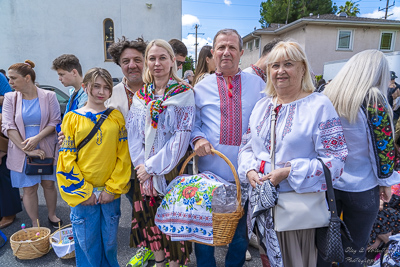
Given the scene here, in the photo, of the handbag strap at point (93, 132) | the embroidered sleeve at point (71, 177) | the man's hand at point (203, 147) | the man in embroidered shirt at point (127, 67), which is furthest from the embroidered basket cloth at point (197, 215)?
the man in embroidered shirt at point (127, 67)

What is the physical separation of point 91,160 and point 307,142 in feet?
5.26

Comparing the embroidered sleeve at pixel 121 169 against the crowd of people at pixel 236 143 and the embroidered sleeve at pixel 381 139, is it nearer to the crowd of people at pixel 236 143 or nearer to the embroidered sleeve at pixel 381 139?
the crowd of people at pixel 236 143

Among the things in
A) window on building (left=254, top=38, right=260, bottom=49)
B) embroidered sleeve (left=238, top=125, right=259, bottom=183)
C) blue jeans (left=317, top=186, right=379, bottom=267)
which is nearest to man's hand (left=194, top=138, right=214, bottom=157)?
embroidered sleeve (left=238, top=125, right=259, bottom=183)

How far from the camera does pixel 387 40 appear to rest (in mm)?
19234

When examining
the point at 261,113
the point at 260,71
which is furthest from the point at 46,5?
the point at 261,113

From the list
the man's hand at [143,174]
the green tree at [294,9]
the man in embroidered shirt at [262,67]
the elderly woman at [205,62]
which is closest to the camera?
the man's hand at [143,174]

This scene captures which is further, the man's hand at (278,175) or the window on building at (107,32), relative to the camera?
the window on building at (107,32)

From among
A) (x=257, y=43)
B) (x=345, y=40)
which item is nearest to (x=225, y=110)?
(x=345, y=40)

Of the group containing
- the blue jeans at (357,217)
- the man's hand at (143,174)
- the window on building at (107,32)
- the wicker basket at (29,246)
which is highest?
the window on building at (107,32)

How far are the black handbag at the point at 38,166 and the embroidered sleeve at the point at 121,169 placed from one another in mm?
1422

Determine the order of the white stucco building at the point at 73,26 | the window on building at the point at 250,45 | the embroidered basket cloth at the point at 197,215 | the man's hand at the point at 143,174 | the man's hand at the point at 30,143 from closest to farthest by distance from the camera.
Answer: the embroidered basket cloth at the point at 197,215, the man's hand at the point at 143,174, the man's hand at the point at 30,143, the white stucco building at the point at 73,26, the window on building at the point at 250,45

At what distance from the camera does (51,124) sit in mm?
3107

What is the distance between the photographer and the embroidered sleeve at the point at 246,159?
5.83 feet

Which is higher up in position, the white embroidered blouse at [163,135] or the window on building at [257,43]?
the window on building at [257,43]
